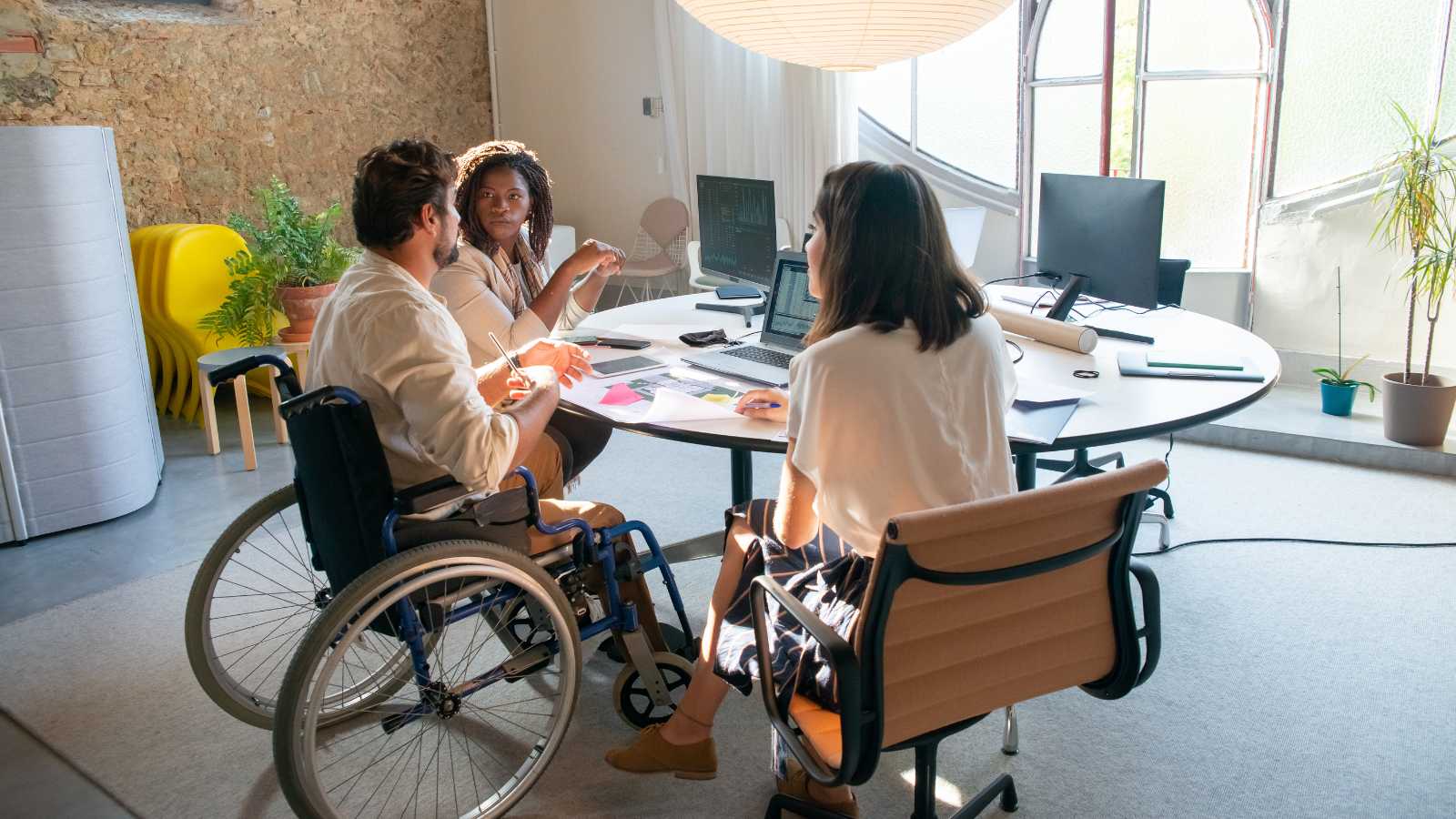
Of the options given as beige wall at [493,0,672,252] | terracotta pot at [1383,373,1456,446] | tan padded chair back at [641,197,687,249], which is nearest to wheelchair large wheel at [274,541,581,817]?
terracotta pot at [1383,373,1456,446]

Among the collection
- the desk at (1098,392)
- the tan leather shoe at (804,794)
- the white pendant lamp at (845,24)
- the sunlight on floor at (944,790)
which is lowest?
the sunlight on floor at (944,790)

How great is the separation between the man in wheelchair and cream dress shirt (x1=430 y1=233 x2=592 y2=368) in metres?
0.59

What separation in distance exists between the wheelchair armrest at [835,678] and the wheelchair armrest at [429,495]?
0.63 m

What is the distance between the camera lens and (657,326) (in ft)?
10.9

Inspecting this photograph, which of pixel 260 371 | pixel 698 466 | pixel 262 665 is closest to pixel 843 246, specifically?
pixel 262 665

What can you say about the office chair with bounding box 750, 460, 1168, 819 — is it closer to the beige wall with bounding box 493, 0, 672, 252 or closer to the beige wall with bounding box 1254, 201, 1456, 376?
the beige wall with bounding box 1254, 201, 1456, 376

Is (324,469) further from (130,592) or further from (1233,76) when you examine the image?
(1233,76)

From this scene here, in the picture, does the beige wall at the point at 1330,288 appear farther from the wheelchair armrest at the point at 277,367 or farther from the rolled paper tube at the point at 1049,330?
the wheelchair armrest at the point at 277,367

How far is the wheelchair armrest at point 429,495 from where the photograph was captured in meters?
1.94

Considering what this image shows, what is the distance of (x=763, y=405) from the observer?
2312 millimetres

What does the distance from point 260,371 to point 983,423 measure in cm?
401

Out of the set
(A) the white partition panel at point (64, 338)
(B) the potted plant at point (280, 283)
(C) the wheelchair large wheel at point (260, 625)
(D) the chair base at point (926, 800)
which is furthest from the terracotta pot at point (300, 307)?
(D) the chair base at point (926, 800)

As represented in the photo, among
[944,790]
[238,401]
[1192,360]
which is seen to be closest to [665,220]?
[238,401]

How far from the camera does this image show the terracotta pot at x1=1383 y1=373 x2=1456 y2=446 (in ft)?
12.4
